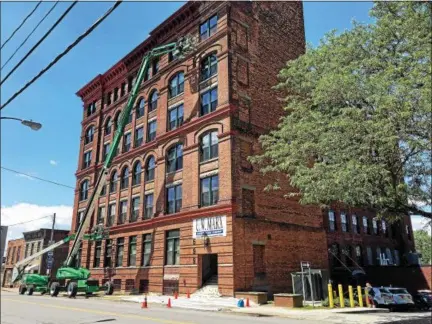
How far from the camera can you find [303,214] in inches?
1112

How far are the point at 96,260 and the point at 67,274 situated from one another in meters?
8.13

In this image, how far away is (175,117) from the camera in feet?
103

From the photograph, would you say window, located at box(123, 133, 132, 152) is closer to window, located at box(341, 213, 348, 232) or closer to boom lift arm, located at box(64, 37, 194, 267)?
boom lift arm, located at box(64, 37, 194, 267)

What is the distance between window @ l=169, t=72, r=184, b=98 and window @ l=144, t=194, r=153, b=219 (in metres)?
8.73

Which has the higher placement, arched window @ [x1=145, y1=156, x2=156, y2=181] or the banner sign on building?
arched window @ [x1=145, y1=156, x2=156, y2=181]

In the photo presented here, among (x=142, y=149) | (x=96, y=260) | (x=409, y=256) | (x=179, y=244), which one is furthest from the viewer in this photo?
(x=409, y=256)

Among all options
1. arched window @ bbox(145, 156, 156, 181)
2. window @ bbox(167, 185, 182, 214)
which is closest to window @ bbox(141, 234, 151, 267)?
window @ bbox(167, 185, 182, 214)

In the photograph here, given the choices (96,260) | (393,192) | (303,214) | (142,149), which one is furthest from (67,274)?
(393,192)

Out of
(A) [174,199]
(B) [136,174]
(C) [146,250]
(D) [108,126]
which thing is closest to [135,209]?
(B) [136,174]

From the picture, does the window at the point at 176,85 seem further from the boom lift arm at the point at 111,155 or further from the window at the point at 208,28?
the window at the point at 208,28

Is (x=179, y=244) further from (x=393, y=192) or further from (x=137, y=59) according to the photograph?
(x=137, y=59)

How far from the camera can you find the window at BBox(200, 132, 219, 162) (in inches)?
1039

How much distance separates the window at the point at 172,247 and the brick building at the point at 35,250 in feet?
92.4

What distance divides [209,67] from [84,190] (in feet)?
72.2
